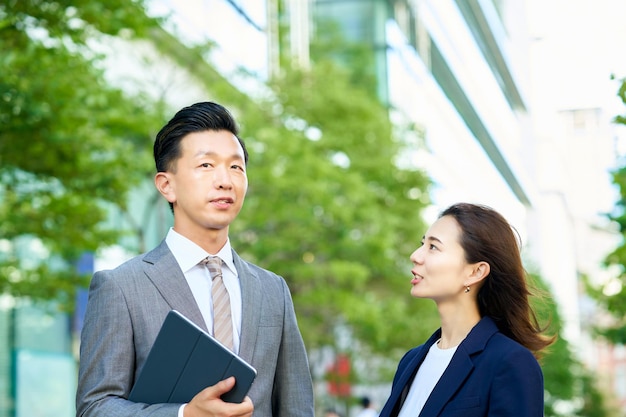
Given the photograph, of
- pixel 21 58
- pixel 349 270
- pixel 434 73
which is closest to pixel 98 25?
pixel 21 58

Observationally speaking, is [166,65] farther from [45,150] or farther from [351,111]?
[45,150]

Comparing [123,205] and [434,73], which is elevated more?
[434,73]

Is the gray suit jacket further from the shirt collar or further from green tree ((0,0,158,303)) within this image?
green tree ((0,0,158,303))


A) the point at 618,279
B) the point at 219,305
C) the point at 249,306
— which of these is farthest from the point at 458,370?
the point at 618,279

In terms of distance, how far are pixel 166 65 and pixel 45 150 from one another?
9874 mm

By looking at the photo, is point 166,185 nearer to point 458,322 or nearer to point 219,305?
point 219,305

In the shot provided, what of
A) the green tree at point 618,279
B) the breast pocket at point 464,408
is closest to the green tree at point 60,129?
the green tree at point 618,279

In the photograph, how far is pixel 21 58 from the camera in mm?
10289

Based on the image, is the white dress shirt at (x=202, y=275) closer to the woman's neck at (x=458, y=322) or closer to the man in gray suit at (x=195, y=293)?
the man in gray suit at (x=195, y=293)

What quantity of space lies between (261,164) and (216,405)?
15.5 meters

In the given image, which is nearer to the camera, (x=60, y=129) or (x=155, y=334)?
(x=155, y=334)

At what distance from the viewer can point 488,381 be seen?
3967 millimetres

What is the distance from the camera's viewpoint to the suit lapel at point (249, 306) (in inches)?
142

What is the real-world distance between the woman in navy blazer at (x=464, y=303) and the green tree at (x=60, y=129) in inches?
227
